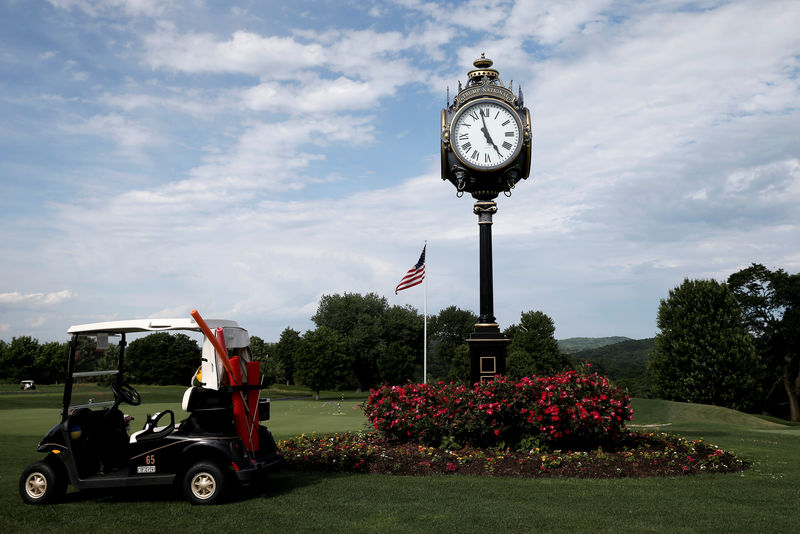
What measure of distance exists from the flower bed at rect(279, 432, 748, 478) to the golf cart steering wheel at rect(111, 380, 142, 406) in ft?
9.32

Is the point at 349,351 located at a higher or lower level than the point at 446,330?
lower

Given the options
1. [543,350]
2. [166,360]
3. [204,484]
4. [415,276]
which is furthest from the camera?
[166,360]

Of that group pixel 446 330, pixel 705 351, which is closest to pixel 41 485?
pixel 705 351

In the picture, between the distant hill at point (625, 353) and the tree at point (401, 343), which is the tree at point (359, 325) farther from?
the distant hill at point (625, 353)

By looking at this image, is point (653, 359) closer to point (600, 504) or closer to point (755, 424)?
point (755, 424)

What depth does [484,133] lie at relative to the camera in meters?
13.6

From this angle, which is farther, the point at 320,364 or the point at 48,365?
the point at 48,365

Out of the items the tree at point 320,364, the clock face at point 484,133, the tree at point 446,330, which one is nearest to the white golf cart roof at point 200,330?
the clock face at point 484,133

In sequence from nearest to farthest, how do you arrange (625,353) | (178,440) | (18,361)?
(178,440)
(18,361)
(625,353)

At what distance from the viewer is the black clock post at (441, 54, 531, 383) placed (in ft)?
44.1

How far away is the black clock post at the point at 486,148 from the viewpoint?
13.4 meters

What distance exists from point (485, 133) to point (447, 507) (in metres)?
8.84

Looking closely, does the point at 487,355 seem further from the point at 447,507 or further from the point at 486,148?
the point at 447,507

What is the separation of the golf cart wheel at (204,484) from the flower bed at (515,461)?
2550 millimetres
